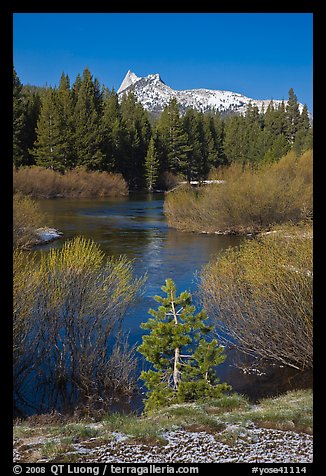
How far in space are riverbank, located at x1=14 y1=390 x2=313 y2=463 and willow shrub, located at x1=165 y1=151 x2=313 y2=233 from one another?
18318 mm

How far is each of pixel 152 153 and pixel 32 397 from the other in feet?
144

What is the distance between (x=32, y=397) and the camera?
774cm

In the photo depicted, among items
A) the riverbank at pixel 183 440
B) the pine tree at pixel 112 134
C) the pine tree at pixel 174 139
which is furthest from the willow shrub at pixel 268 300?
the pine tree at pixel 174 139

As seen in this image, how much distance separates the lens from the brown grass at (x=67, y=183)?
123ft

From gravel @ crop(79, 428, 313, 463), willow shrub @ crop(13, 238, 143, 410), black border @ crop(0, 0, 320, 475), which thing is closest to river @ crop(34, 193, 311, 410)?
willow shrub @ crop(13, 238, 143, 410)

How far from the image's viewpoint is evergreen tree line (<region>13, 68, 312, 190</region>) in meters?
43.3

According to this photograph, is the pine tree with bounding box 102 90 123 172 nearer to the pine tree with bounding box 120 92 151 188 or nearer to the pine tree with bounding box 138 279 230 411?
the pine tree with bounding box 120 92 151 188

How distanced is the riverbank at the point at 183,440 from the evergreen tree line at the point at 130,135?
3390cm

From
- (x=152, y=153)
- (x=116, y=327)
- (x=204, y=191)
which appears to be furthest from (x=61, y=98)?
(x=116, y=327)

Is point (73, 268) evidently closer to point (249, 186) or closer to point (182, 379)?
point (182, 379)

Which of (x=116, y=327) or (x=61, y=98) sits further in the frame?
(x=61, y=98)

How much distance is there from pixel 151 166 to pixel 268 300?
43.2 metres

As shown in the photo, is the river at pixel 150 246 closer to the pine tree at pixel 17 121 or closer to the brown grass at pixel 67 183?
the brown grass at pixel 67 183
